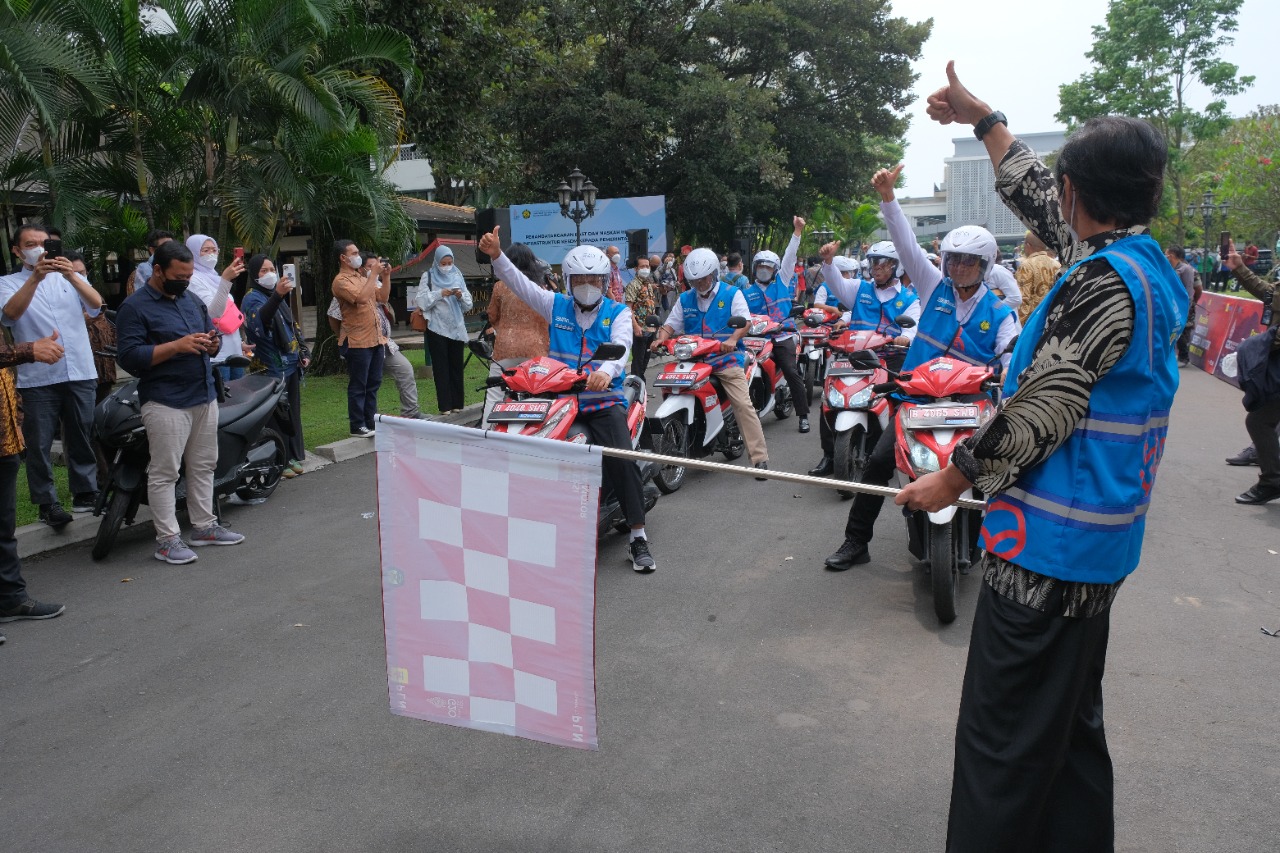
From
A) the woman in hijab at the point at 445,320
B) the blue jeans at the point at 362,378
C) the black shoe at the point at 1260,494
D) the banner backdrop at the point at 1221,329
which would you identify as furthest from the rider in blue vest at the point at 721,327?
the banner backdrop at the point at 1221,329

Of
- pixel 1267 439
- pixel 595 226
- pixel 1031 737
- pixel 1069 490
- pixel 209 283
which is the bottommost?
pixel 1267 439

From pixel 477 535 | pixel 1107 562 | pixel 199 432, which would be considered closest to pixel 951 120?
pixel 1107 562

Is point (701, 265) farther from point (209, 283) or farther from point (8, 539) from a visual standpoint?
point (8, 539)

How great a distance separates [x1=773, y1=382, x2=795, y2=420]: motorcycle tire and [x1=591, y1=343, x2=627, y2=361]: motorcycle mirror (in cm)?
563

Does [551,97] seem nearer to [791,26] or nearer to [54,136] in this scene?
[791,26]

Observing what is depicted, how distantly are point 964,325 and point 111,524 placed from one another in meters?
5.36

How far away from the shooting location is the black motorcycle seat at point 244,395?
720 cm

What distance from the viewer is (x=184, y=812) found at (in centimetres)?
342

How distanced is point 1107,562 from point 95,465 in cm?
730

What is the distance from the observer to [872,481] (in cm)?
579

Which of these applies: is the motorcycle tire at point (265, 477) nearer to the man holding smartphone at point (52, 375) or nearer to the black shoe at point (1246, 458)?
the man holding smartphone at point (52, 375)

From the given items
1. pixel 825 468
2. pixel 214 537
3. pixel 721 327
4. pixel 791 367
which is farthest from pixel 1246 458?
pixel 214 537

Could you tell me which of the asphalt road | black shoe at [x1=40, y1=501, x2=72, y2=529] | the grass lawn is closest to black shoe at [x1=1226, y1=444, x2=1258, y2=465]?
the asphalt road

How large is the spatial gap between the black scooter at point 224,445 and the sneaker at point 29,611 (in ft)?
3.49
